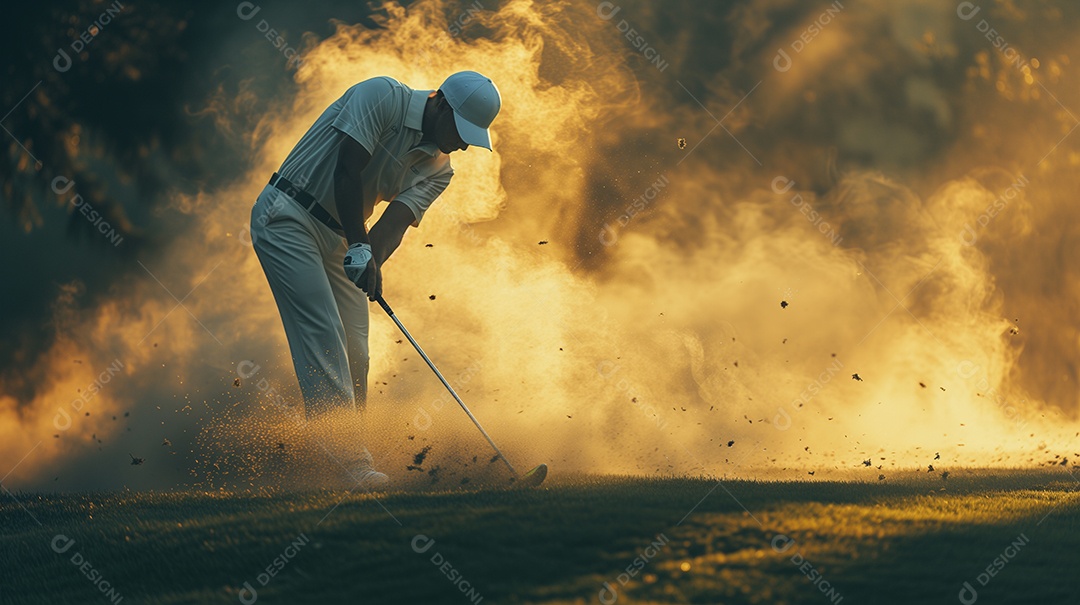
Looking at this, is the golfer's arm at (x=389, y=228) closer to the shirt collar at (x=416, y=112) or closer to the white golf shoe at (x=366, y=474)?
the shirt collar at (x=416, y=112)

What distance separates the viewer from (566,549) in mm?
5531

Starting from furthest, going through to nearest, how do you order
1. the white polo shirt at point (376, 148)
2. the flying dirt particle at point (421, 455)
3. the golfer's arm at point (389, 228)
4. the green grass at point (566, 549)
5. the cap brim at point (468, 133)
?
the flying dirt particle at point (421, 455), the golfer's arm at point (389, 228), the cap brim at point (468, 133), the white polo shirt at point (376, 148), the green grass at point (566, 549)

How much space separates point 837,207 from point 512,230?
13.5ft

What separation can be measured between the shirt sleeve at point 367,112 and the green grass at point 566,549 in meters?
2.45

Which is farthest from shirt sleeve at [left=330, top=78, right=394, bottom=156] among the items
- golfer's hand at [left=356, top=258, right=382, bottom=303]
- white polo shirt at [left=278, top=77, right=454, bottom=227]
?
golfer's hand at [left=356, top=258, right=382, bottom=303]

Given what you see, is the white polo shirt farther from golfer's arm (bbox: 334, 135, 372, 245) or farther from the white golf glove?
the white golf glove

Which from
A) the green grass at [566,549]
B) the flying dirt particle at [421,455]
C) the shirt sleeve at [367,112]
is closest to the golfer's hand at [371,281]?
the shirt sleeve at [367,112]

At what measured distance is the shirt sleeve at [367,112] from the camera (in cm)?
796

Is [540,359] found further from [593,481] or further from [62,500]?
[62,500]

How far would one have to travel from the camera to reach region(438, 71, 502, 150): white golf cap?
26.5ft

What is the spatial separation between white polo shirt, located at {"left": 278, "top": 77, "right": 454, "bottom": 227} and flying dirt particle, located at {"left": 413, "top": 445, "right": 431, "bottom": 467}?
68.2 inches

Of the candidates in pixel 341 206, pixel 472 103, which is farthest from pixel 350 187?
pixel 472 103

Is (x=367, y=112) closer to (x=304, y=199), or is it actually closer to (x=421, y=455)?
(x=304, y=199)

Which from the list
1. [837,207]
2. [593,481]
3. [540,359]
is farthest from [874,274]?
[593,481]
